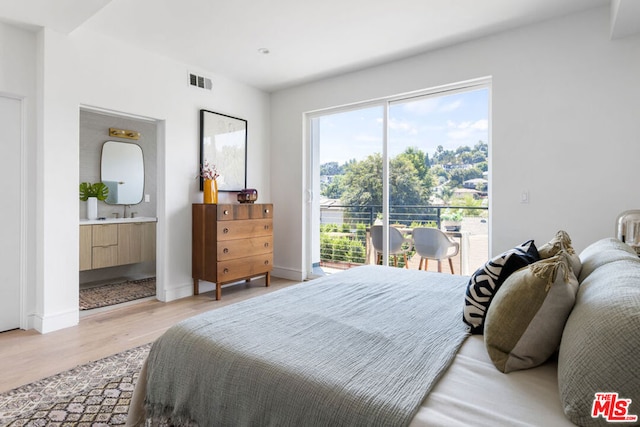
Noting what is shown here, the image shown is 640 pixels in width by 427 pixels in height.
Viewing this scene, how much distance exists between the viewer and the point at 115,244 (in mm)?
4496

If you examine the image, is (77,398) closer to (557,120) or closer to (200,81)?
(200,81)

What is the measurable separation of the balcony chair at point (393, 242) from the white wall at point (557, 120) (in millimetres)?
933

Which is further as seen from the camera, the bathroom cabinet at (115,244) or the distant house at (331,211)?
the distant house at (331,211)

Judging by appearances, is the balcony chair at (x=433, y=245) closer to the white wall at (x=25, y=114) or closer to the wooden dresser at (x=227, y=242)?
the wooden dresser at (x=227, y=242)

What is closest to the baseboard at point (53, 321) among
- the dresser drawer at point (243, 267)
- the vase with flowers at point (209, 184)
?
the dresser drawer at point (243, 267)

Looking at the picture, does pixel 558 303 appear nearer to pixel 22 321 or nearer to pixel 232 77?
pixel 22 321

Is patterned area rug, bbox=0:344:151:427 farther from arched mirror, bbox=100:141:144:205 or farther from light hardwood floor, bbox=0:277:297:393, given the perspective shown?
arched mirror, bbox=100:141:144:205

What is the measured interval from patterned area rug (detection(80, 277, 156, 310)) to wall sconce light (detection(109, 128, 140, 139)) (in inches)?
79.0

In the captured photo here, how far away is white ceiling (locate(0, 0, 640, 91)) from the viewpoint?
2.70m

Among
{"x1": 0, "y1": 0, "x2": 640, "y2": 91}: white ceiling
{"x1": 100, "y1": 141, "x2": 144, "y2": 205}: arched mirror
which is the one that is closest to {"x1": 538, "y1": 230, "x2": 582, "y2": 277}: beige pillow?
{"x1": 0, "y1": 0, "x2": 640, "y2": 91}: white ceiling

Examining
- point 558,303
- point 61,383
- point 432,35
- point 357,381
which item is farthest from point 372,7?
point 61,383

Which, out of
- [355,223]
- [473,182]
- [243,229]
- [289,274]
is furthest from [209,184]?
[473,182]

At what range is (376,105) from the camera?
4109 millimetres

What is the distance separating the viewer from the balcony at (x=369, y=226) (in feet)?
11.5
